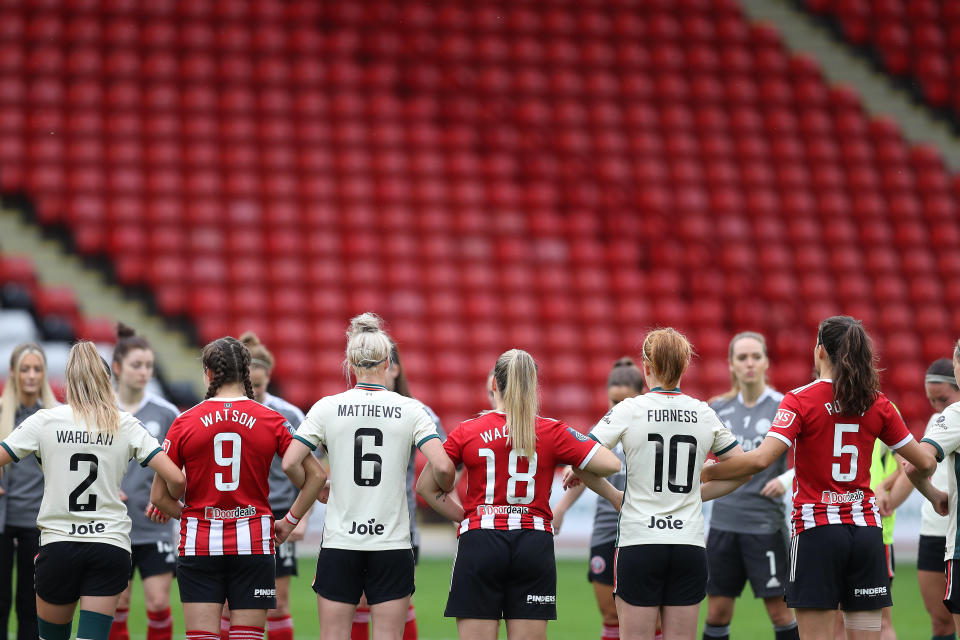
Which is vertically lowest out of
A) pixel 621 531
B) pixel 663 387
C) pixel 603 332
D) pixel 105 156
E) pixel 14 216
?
pixel 621 531

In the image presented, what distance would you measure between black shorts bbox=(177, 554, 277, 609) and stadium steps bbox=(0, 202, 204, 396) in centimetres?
914

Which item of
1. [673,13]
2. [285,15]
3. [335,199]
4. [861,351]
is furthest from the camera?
[673,13]

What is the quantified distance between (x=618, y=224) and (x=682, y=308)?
161 centimetres

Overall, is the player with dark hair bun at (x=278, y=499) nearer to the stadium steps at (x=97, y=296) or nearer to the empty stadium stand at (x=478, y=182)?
the empty stadium stand at (x=478, y=182)

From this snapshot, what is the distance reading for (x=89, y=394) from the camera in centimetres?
512

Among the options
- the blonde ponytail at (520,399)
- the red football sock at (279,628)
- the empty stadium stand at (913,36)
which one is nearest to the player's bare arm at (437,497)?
the blonde ponytail at (520,399)

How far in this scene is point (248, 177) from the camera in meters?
15.0

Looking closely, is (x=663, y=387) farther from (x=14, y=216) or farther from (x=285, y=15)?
(x=285, y=15)

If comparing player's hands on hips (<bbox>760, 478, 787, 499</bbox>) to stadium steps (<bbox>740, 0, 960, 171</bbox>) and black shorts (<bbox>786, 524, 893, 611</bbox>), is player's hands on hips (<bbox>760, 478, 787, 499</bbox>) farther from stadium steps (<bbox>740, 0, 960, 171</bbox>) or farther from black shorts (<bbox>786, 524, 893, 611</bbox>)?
stadium steps (<bbox>740, 0, 960, 171</bbox>)

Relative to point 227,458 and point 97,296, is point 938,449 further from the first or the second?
point 97,296

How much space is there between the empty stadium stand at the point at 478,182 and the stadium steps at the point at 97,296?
11.3 inches

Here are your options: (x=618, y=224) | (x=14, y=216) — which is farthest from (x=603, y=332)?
(x=14, y=216)

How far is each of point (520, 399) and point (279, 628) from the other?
8.30ft

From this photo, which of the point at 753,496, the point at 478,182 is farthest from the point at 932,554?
the point at 478,182
